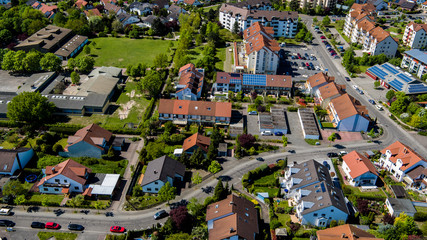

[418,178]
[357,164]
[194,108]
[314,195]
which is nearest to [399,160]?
[418,178]

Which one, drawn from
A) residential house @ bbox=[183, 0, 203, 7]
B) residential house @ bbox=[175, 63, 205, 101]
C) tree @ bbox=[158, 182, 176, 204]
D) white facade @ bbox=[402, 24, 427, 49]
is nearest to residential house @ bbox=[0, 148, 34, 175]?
tree @ bbox=[158, 182, 176, 204]

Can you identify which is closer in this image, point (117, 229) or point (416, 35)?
point (117, 229)

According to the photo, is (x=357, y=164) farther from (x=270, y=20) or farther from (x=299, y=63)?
(x=270, y=20)

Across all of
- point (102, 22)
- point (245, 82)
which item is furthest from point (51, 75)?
point (245, 82)

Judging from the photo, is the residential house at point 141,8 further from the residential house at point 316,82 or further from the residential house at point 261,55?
the residential house at point 316,82

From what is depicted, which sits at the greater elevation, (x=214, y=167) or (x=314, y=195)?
(x=314, y=195)

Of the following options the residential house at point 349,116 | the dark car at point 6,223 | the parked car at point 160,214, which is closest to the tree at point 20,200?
the dark car at point 6,223
